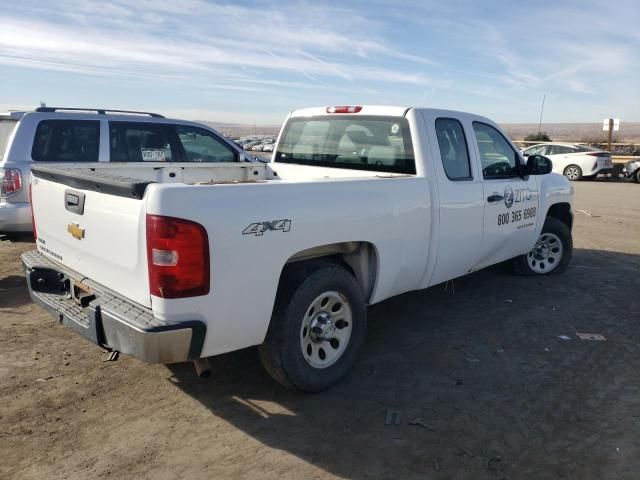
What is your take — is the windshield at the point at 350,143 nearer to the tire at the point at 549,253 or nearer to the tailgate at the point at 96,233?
the tailgate at the point at 96,233

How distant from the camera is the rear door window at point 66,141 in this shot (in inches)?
259

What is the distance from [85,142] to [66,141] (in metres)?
0.24

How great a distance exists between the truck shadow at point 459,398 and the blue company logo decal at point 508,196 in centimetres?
107

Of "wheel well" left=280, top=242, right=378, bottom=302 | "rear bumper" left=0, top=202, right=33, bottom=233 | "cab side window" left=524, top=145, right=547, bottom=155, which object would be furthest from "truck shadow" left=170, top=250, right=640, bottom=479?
"cab side window" left=524, top=145, right=547, bottom=155

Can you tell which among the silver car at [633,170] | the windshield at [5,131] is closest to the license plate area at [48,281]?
the windshield at [5,131]

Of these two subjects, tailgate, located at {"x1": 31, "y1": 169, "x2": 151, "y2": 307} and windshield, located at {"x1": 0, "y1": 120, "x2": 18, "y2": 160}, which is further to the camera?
windshield, located at {"x1": 0, "y1": 120, "x2": 18, "y2": 160}

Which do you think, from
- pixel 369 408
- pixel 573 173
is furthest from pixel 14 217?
pixel 573 173

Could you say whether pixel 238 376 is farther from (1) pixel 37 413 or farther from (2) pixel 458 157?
(2) pixel 458 157

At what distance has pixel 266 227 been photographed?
3133 mm

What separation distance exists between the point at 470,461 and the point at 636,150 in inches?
1467

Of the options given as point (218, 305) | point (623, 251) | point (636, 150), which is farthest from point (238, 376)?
point (636, 150)

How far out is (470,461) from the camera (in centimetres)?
305

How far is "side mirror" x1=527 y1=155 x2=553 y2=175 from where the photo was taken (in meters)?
5.68

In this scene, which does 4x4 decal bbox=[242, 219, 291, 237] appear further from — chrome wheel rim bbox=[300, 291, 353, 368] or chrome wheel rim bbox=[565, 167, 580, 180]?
chrome wheel rim bbox=[565, 167, 580, 180]
